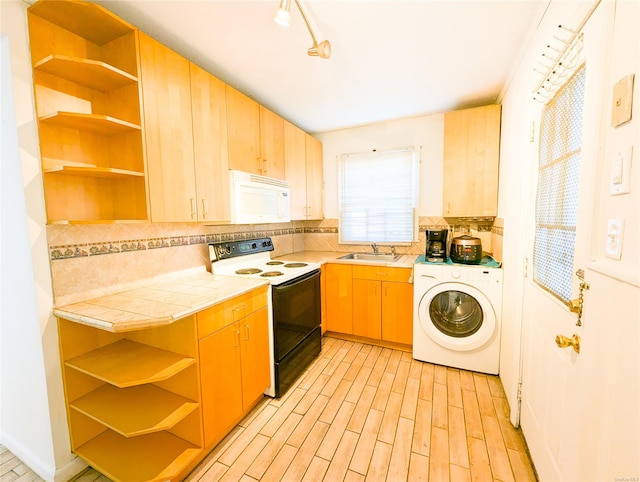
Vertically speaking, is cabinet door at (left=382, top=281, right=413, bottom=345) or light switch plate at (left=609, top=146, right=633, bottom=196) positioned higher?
light switch plate at (left=609, top=146, right=633, bottom=196)

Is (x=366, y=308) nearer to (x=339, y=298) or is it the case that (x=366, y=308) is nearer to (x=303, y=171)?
(x=339, y=298)

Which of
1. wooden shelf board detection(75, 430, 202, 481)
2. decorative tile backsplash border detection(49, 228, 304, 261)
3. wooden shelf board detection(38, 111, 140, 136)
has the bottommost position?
wooden shelf board detection(75, 430, 202, 481)

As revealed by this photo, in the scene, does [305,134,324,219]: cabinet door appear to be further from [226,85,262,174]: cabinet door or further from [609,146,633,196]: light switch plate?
[609,146,633,196]: light switch plate

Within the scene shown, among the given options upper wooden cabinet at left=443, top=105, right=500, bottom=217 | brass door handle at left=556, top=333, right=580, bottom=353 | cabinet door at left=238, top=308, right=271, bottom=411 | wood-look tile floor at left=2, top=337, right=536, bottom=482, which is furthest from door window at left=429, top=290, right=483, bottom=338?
cabinet door at left=238, top=308, right=271, bottom=411

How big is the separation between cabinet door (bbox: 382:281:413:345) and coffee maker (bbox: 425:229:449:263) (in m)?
0.34

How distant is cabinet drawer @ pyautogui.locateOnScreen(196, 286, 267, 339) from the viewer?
139cm

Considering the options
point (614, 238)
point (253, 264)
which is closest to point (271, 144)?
point (253, 264)

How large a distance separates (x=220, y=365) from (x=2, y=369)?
1.29 meters

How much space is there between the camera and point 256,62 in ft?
6.04

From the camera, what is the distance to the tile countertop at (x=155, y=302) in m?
1.18

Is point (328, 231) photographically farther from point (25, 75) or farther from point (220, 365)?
point (25, 75)

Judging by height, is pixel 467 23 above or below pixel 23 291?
above

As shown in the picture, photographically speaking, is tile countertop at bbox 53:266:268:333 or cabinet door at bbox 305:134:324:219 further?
cabinet door at bbox 305:134:324:219

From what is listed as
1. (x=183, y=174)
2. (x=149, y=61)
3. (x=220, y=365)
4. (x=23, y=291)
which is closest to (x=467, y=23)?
(x=149, y=61)
